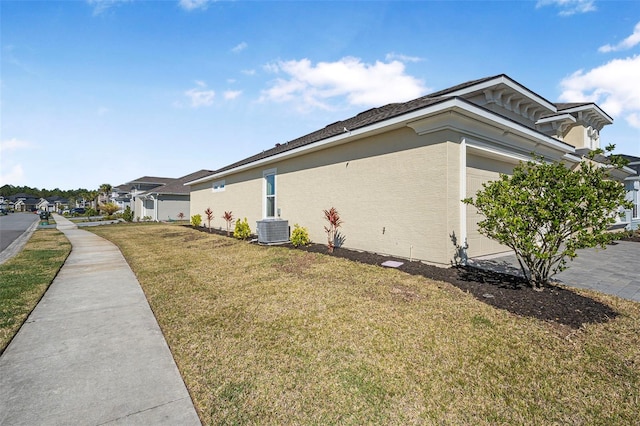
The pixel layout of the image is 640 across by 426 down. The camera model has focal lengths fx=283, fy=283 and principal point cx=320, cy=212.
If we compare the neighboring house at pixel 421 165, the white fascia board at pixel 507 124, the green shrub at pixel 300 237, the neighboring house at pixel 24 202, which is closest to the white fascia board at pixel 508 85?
the neighboring house at pixel 421 165

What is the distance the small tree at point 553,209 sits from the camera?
4402 millimetres

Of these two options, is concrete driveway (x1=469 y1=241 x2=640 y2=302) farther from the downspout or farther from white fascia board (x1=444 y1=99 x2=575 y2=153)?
white fascia board (x1=444 y1=99 x2=575 y2=153)

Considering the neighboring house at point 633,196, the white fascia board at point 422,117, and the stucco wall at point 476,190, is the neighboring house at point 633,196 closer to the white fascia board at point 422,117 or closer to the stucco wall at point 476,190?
the white fascia board at point 422,117

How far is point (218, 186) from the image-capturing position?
18812 millimetres

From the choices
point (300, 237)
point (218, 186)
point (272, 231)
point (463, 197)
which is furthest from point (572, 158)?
point (218, 186)

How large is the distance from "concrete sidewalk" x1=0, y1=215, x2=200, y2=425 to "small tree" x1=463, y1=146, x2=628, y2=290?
5.23 meters

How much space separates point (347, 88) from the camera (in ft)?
48.8

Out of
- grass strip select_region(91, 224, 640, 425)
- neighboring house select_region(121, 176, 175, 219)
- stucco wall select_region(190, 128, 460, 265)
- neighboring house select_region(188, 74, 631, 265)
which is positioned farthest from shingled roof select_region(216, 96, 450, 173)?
neighboring house select_region(121, 176, 175, 219)

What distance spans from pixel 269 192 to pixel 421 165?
26.9 feet

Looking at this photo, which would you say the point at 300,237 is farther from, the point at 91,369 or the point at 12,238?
the point at 12,238

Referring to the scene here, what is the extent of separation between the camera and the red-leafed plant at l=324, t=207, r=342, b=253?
9.15m

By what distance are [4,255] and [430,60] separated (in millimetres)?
16710

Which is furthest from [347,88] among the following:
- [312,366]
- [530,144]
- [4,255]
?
[4,255]

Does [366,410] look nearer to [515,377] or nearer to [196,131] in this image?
[515,377]
